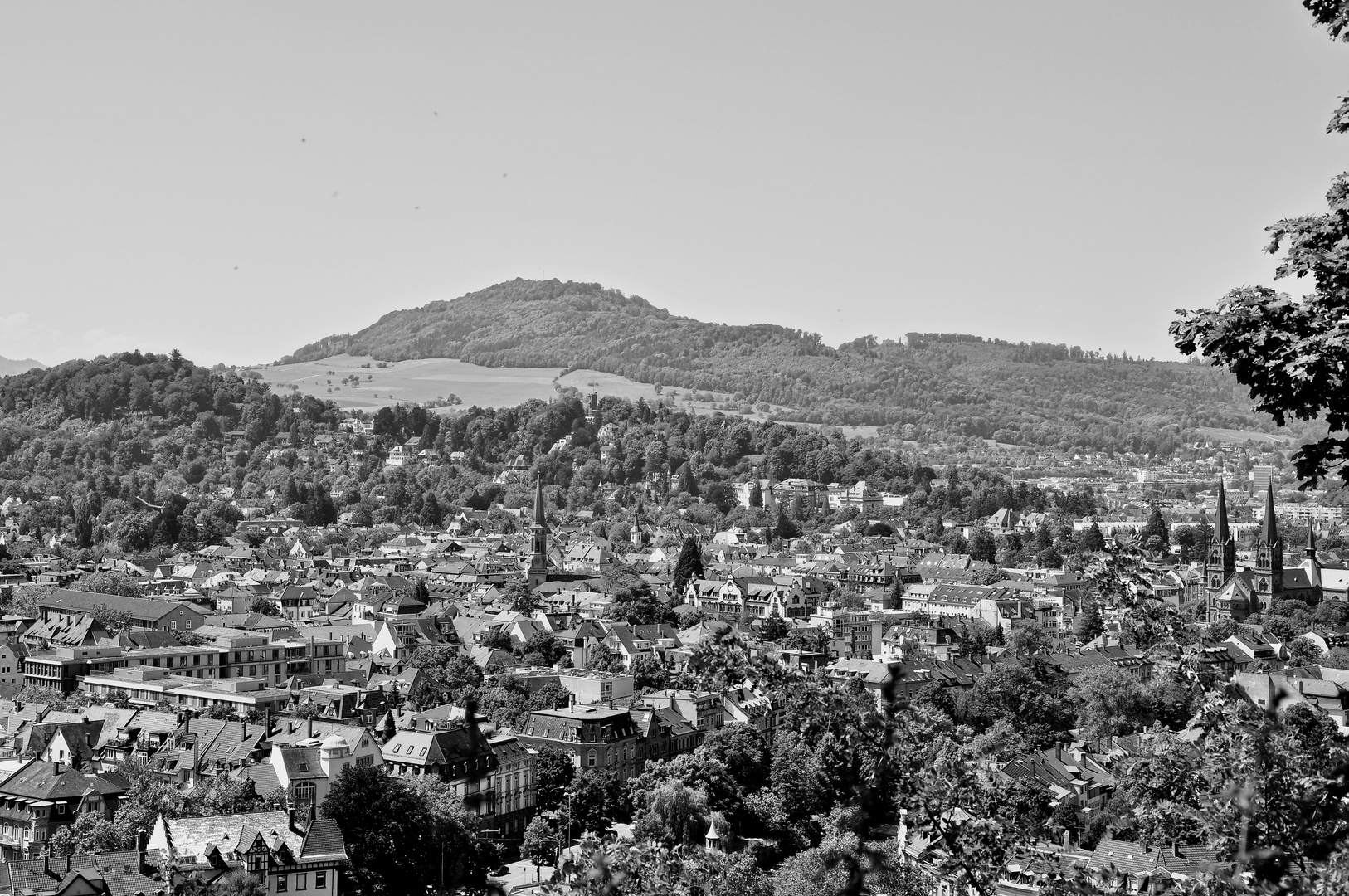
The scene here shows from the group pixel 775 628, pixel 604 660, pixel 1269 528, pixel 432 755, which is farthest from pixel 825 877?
pixel 1269 528

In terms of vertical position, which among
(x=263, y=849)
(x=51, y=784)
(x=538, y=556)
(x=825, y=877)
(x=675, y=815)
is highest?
(x=538, y=556)

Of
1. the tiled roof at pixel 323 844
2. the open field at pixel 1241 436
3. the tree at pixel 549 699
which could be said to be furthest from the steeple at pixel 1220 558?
the open field at pixel 1241 436

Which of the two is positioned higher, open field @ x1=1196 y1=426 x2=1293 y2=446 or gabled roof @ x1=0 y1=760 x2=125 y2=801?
open field @ x1=1196 y1=426 x2=1293 y2=446

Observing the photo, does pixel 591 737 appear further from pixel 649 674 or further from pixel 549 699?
pixel 649 674

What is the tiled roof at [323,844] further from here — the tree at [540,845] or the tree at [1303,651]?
the tree at [1303,651]

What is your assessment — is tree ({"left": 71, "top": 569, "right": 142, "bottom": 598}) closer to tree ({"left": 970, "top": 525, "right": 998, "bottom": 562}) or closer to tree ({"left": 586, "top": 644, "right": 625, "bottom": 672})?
tree ({"left": 586, "top": 644, "right": 625, "bottom": 672})

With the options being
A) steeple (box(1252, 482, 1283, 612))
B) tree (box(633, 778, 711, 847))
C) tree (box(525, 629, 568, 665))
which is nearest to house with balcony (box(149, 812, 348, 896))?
tree (box(633, 778, 711, 847))
